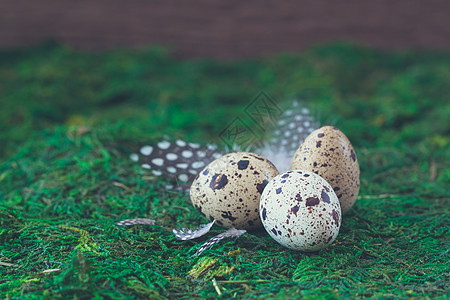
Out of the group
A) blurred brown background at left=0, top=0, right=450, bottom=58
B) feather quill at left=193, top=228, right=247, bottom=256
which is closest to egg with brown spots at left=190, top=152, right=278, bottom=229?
feather quill at left=193, top=228, right=247, bottom=256

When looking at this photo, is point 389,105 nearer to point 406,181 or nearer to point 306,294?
point 406,181

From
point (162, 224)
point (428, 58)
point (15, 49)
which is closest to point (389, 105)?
point (428, 58)

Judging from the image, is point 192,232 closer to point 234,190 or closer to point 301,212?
point 234,190

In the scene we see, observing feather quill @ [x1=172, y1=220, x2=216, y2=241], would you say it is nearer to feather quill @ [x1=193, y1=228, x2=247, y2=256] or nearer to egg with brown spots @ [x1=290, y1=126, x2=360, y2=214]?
feather quill @ [x1=193, y1=228, x2=247, y2=256]

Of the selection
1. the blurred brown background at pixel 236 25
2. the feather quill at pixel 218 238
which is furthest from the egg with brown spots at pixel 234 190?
the blurred brown background at pixel 236 25

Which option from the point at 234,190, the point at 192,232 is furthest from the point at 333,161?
the point at 192,232

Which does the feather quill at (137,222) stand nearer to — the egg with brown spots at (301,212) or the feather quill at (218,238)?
the feather quill at (218,238)
